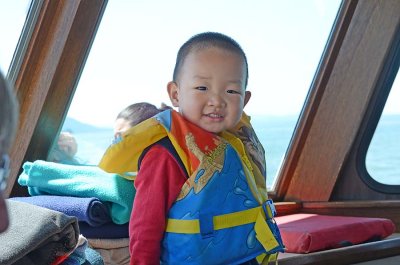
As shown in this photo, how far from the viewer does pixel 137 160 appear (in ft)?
6.51

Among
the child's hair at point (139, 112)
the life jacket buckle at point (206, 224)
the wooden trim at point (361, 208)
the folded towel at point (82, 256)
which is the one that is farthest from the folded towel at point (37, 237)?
the wooden trim at point (361, 208)

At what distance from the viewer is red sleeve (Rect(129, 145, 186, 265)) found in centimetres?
183

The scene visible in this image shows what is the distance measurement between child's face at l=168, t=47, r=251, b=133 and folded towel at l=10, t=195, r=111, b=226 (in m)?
0.40

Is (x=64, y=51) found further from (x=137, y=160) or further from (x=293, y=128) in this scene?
(x=293, y=128)

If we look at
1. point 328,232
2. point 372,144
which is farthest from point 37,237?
point 372,144

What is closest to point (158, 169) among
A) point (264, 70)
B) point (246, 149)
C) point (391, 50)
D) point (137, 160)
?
point (137, 160)

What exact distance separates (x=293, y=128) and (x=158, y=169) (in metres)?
2.25

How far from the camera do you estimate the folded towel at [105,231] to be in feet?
7.13

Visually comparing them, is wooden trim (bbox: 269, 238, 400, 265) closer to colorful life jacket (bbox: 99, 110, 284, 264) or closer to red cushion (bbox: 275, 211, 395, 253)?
red cushion (bbox: 275, 211, 395, 253)

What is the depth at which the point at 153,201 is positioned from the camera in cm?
185

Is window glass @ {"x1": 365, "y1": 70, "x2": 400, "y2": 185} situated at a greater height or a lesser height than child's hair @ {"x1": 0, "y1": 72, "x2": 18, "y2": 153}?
lesser

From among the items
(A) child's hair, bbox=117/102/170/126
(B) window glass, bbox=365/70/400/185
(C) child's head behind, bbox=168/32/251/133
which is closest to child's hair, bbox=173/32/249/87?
(C) child's head behind, bbox=168/32/251/133

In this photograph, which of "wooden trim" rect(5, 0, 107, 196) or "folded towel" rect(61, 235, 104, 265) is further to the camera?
"wooden trim" rect(5, 0, 107, 196)

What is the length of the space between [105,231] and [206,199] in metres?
0.44
